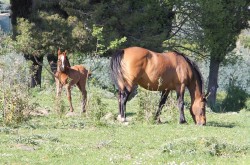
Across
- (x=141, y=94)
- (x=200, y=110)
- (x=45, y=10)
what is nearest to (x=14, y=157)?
(x=141, y=94)

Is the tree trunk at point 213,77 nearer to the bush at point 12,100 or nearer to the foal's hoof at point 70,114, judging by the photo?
the foal's hoof at point 70,114

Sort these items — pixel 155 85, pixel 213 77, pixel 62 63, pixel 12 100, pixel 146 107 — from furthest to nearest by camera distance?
1. pixel 213 77
2. pixel 62 63
3. pixel 155 85
4. pixel 146 107
5. pixel 12 100

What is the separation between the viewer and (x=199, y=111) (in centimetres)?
1641

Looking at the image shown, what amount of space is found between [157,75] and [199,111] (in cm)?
148

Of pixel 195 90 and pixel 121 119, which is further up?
pixel 195 90

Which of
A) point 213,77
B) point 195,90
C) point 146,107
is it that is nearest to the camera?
point 146,107

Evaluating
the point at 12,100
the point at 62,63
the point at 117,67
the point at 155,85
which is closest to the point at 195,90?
the point at 155,85

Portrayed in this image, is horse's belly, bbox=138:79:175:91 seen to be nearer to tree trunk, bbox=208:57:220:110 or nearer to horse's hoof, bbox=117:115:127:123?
horse's hoof, bbox=117:115:127:123

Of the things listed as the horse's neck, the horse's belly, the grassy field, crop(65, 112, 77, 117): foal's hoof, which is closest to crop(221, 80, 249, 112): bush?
the horse's neck

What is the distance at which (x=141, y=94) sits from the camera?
1549cm

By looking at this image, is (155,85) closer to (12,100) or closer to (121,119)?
(121,119)

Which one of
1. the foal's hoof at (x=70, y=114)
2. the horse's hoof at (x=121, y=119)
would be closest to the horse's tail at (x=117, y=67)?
the horse's hoof at (x=121, y=119)

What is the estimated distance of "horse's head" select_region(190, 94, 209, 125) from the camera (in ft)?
53.5

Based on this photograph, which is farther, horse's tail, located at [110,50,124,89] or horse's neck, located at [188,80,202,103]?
horse's neck, located at [188,80,202,103]
